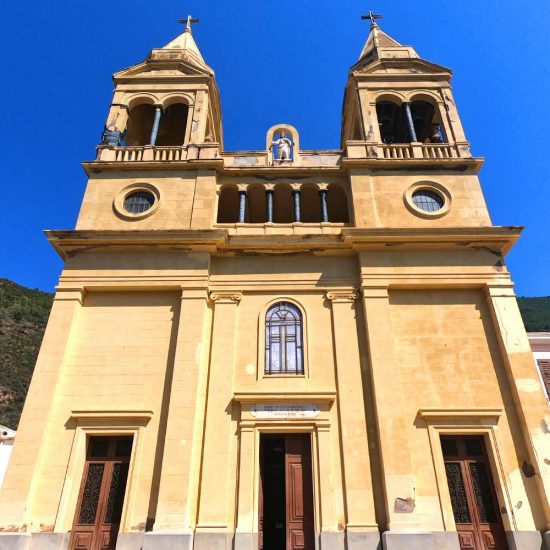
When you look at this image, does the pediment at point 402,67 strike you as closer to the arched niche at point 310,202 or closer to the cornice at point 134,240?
the arched niche at point 310,202

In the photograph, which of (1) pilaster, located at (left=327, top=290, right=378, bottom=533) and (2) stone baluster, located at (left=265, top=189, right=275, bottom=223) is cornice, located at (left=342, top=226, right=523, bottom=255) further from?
(2) stone baluster, located at (left=265, top=189, right=275, bottom=223)

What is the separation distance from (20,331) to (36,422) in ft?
186

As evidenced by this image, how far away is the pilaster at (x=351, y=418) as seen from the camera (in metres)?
11.8

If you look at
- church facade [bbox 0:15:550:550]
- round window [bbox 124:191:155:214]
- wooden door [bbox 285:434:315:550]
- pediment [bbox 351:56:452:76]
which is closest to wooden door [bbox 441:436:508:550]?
church facade [bbox 0:15:550:550]

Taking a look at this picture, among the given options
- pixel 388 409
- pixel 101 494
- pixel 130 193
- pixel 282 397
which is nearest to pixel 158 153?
pixel 130 193

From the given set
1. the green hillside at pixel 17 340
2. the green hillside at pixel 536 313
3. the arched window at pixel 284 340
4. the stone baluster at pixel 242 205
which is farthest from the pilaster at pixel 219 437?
the green hillside at pixel 17 340

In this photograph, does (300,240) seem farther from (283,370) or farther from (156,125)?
(156,125)

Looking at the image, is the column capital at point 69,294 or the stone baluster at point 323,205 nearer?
the column capital at point 69,294

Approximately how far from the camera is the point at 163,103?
20.5 m

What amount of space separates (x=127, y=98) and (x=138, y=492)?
1632 cm

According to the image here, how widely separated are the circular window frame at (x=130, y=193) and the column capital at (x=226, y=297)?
13.8 ft

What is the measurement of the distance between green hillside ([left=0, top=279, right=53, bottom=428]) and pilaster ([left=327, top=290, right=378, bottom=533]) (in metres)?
44.9

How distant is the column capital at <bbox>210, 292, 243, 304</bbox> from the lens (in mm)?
14984

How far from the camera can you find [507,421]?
12.9m
